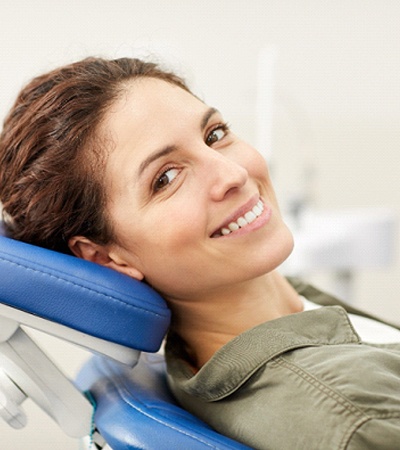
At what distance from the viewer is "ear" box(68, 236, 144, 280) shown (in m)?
1.07

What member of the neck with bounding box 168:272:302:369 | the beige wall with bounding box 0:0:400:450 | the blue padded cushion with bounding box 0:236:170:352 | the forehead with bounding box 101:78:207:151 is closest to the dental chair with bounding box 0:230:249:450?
the blue padded cushion with bounding box 0:236:170:352

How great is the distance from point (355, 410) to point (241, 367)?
0.65 feet

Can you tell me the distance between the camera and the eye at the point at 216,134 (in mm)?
1111

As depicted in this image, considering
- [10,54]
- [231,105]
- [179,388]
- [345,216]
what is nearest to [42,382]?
[179,388]

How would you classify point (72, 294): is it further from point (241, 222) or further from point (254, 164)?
point (254, 164)

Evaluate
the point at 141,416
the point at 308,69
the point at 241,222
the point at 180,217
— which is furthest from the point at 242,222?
the point at 308,69

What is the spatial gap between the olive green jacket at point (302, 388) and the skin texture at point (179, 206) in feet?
0.39

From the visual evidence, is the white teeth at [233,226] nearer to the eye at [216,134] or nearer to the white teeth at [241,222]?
the white teeth at [241,222]

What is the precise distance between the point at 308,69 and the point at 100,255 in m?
2.50

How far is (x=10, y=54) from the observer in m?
2.83

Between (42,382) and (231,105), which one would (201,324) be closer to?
(42,382)

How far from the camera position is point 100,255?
111 cm

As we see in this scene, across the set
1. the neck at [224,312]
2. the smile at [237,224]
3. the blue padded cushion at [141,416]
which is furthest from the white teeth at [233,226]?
the blue padded cushion at [141,416]

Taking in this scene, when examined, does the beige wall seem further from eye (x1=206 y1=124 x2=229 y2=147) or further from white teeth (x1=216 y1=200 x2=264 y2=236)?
white teeth (x1=216 y1=200 x2=264 y2=236)
